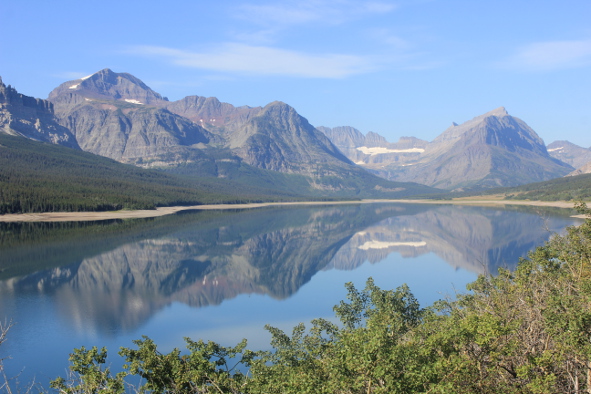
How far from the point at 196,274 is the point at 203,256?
1846cm

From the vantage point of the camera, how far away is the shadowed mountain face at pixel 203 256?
63.1m

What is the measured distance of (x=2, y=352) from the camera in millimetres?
37562

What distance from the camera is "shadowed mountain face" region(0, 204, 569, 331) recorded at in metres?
63.1

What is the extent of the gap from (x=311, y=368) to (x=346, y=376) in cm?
505

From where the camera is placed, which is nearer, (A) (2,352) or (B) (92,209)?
(A) (2,352)

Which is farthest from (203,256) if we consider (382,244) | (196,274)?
(382,244)

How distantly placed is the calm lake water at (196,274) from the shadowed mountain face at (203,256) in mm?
245

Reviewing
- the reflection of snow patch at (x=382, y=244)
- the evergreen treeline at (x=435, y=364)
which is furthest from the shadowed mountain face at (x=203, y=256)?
the evergreen treeline at (x=435, y=364)

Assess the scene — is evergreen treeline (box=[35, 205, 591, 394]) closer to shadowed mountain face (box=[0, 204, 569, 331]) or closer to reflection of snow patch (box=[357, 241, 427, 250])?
shadowed mountain face (box=[0, 204, 569, 331])

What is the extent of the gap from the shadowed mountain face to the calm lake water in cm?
24

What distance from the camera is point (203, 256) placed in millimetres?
97375

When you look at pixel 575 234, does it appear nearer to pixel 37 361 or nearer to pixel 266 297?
pixel 266 297

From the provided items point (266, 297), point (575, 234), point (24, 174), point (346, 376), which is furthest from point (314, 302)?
point (24, 174)

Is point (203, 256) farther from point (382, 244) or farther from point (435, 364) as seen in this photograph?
point (435, 364)
